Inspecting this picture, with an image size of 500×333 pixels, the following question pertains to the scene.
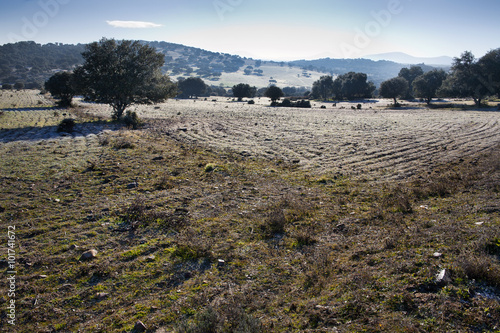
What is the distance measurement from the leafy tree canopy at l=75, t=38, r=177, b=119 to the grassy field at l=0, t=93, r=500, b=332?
18370mm

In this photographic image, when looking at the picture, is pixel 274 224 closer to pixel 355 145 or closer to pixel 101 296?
pixel 101 296

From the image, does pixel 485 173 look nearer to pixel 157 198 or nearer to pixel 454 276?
pixel 454 276

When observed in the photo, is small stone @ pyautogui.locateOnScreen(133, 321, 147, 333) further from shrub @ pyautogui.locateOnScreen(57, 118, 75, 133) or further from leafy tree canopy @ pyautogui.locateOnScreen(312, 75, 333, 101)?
leafy tree canopy @ pyautogui.locateOnScreen(312, 75, 333, 101)

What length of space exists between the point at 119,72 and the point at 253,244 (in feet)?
102

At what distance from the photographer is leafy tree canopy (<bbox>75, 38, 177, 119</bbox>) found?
30297 mm

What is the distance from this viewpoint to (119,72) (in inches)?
1214

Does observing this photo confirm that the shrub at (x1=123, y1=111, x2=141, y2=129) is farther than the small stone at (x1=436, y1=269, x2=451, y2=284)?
Yes

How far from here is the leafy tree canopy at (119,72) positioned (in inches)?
1193

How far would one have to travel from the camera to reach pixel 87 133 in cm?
2338

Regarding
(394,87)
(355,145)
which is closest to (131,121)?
(355,145)

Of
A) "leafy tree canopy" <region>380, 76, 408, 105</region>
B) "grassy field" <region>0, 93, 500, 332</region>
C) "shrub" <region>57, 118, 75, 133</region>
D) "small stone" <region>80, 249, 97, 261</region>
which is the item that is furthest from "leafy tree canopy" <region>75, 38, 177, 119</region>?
"leafy tree canopy" <region>380, 76, 408, 105</region>

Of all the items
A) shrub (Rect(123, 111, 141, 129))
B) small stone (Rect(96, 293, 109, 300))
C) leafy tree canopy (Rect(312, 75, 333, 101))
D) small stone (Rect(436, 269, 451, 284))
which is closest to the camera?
small stone (Rect(436, 269, 451, 284))

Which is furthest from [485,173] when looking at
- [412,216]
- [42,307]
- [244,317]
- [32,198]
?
[32,198]

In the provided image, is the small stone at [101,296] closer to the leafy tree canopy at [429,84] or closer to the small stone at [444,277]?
the small stone at [444,277]
